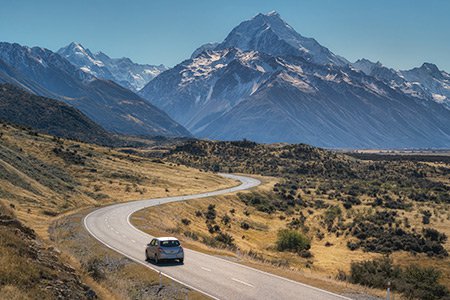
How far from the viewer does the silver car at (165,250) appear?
2588 centimetres

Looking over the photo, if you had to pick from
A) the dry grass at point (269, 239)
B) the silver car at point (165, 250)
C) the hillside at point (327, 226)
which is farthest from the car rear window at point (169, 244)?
the hillside at point (327, 226)

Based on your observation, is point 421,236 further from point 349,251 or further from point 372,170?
point 372,170

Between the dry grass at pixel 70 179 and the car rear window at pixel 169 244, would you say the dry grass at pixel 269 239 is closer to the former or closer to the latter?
the car rear window at pixel 169 244

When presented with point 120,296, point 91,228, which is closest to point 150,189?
point 91,228

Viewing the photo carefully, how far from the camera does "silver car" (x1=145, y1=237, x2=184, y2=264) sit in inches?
1019

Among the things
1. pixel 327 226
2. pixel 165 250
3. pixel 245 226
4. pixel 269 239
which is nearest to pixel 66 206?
pixel 245 226

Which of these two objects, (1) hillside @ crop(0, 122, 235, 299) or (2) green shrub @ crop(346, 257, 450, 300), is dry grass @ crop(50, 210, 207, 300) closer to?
(1) hillside @ crop(0, 122, 235, 299)

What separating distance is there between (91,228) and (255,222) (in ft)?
97.1

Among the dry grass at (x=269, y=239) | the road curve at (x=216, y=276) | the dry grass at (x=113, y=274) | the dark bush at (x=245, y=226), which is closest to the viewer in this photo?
the dry grass at (x=113, y=274)

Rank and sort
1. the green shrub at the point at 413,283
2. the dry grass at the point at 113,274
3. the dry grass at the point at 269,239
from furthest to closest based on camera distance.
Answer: the dry grass at the point at 269,239
the green shrub at the point at 413,283
the dry grass at the point at 113,274

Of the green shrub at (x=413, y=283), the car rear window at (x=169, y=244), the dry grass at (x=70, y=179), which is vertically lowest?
the dry grass at (x=70, y=179)

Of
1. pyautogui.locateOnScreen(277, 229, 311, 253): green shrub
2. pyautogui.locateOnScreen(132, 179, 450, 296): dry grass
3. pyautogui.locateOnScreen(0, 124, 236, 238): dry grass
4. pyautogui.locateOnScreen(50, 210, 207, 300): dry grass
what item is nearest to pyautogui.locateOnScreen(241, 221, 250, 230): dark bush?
pyautogui.locateOnScreen(132, 179, 450, 296): dry grass

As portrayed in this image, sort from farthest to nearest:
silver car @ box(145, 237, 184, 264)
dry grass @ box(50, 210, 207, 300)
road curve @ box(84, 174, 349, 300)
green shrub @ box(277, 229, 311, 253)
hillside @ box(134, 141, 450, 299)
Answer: green shrub @ box(277, 229, 311, 253) < hillside @ box(134, 141, 450, 299) < silver car @ box(145, 237, 184, 264) < road curve @ box(84, 174, 349, 300) < dry grass @ box(50, 210, 207, 300)

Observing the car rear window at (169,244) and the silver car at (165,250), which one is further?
the car rear window at (169,244)
